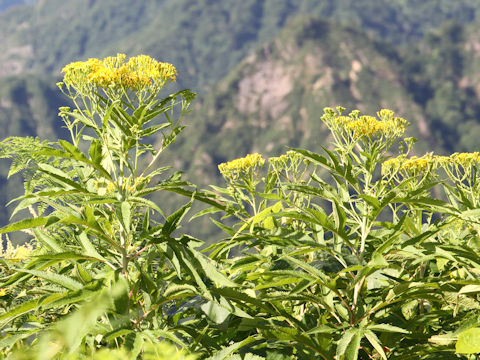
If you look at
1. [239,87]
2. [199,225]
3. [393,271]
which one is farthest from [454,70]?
[393,271]

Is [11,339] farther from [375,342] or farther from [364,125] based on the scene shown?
[364,125]

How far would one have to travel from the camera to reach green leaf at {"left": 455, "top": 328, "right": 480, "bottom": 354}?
1.86m

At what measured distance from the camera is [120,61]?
313 cm

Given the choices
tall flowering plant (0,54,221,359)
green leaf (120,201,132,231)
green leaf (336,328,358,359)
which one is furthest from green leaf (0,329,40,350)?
green leaf (336,328,358,359)

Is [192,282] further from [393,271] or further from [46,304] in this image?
[393,271]

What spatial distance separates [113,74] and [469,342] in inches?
88.7

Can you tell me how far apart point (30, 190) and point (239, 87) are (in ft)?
567

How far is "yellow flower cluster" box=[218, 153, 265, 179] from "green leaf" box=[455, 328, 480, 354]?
6.28ft

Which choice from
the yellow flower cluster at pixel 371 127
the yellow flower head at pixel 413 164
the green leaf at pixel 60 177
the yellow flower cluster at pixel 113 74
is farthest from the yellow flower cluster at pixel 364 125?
the green leaf at pixel 60 177

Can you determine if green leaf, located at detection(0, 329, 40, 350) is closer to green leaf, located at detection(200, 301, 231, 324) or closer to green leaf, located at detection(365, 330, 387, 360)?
green leaf, located at detection(200, 301, 231, 324)

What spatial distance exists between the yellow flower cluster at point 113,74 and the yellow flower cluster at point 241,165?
0.82 metres

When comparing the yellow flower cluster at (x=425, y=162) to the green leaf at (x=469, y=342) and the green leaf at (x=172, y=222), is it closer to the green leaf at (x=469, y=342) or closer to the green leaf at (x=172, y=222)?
the green leaf at (x=469, y=342)

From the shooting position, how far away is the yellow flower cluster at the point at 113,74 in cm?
281

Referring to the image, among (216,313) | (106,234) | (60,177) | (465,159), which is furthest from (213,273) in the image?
(465,159)
